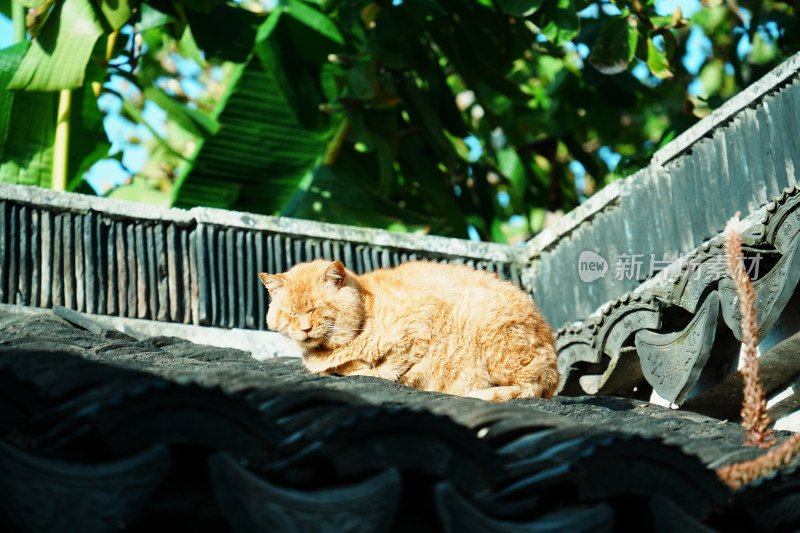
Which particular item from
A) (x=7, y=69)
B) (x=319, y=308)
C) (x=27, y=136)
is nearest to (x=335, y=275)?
(x=319, y=308)

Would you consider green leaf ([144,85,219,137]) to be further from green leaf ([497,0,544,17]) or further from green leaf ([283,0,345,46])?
green leaf ([497,0,544,17])

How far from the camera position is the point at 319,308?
4.80 meters

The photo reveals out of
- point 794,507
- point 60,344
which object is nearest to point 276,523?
point 794,507

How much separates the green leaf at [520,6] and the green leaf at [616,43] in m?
0.70

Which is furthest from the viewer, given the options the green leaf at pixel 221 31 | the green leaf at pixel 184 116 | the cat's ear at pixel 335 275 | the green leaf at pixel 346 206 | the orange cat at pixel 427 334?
the green leaf at pixel 346 206

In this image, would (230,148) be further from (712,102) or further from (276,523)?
Answer: (276,523)

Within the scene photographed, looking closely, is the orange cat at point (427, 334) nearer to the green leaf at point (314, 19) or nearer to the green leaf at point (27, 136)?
the green leaf at point (27, 136)

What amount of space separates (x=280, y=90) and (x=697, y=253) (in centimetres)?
507

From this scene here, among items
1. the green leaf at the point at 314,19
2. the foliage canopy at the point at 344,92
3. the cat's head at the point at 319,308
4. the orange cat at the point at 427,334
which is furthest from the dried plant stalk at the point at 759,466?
the green leaf at the point at 314,19

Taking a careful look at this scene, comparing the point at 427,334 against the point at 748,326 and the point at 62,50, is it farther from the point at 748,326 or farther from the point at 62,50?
the point at 62,50

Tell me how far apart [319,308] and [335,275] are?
206 mm

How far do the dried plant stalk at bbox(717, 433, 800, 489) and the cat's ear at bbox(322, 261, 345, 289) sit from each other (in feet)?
8.32

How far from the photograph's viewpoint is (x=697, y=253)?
5309mm

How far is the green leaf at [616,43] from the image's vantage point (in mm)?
8484
